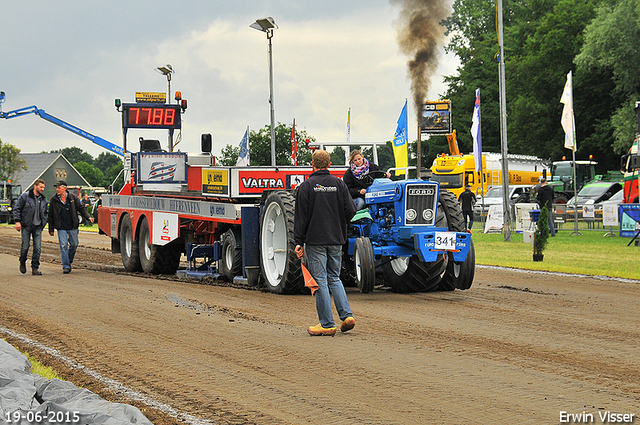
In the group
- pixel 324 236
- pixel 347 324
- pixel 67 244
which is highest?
pixel 324 236

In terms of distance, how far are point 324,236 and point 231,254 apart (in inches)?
220

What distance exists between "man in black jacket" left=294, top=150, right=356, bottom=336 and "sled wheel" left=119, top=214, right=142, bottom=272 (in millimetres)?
9449

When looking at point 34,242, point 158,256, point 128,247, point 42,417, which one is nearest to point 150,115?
point 128,247

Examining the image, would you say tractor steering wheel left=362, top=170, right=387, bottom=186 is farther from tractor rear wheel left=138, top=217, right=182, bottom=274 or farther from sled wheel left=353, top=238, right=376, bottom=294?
tractor rear wheel left=138, top=217, right=182, bottom=274

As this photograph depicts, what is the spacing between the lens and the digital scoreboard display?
58.1ft

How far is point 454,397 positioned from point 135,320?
4.83 m

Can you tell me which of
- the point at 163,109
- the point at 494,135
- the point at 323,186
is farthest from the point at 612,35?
the point at 323,186

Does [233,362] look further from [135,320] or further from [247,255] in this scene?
[247,255]

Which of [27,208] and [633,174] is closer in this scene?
[27,208]

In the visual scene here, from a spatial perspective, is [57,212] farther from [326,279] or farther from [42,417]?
[42,417]

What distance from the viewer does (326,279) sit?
26.9ft

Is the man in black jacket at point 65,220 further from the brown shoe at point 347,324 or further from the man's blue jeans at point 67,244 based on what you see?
the brown shoe at point 347,324

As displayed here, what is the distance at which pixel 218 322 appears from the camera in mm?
8992

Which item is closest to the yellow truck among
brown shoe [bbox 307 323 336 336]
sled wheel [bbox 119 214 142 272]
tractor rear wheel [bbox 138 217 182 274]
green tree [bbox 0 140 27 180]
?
sled wheel [bbox 119 214 142 272]
